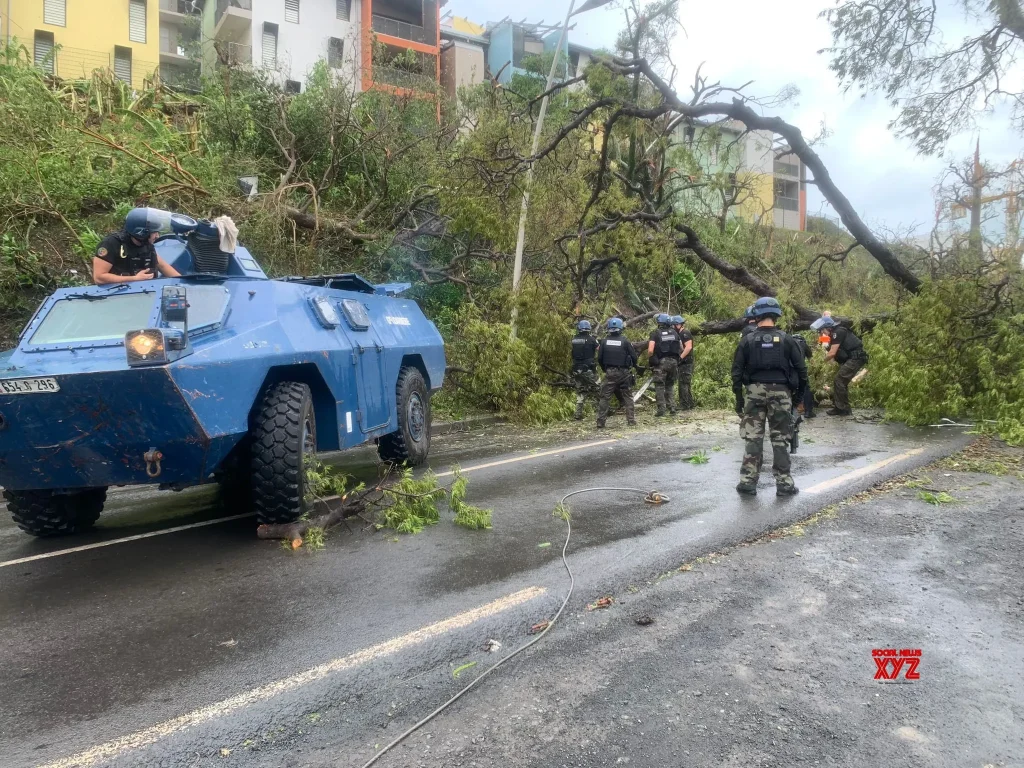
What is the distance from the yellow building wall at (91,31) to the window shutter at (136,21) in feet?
0.46

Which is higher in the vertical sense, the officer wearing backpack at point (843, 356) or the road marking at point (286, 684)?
the officer wearing backpack at point (843, 356)

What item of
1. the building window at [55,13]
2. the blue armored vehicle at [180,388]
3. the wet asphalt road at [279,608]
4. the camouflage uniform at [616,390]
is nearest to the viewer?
the wet asphalt road at [279,608]

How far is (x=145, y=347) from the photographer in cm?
467

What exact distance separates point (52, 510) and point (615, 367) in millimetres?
8409

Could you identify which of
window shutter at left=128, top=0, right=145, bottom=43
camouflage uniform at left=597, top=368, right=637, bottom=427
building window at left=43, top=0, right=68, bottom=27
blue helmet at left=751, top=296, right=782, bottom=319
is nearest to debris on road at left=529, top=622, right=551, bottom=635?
blue helmet at left=751, top=296, right=782, bottom=319

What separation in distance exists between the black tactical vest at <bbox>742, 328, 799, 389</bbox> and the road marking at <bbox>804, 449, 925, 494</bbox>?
0.96 m

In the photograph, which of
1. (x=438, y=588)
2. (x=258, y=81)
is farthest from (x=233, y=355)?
(x=258, y=81)

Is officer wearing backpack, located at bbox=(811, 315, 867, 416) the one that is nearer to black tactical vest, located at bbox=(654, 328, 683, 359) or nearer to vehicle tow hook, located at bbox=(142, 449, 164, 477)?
black tactical vest, located at bbox=(654, 328, 683, 359)

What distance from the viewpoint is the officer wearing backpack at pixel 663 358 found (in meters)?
13.5

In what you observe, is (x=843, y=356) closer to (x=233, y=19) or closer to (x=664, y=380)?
(x=664, y=380)

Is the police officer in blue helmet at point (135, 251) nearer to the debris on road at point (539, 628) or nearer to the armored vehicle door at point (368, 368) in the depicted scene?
the armored vehicle door at point (368, 368)

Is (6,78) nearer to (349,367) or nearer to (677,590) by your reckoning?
(349,367)

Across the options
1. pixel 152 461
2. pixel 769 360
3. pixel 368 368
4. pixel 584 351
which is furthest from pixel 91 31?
pixel 769 360

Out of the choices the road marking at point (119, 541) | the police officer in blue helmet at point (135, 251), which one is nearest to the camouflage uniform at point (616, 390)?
the road marking at point (119, 541)
